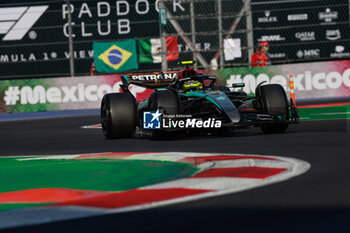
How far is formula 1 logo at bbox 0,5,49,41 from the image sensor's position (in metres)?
20.2

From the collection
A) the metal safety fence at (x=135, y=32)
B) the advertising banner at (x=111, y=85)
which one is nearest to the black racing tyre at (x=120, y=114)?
the advertising banner at (x=111, y=85)

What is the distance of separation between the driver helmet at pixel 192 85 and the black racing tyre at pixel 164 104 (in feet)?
1.89

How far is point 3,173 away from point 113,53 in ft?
42.2

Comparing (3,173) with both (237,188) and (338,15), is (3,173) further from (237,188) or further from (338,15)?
(338,15)

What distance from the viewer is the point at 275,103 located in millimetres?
10398

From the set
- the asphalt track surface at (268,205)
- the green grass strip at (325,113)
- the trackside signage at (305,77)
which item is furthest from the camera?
the trackside signage at (305,77)

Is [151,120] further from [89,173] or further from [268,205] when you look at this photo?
[268,205]

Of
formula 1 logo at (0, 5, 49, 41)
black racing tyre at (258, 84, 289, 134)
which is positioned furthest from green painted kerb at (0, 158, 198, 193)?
formula 1 logo at (0, 5, 49, 41)

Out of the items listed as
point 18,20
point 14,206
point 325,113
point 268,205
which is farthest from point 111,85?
point 268,205

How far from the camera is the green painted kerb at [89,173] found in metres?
6.24

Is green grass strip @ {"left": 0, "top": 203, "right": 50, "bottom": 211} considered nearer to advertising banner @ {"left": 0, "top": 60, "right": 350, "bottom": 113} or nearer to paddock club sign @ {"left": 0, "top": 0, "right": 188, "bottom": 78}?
advertising banner @ {"left": 0, "top": 60, "right": 350, "bottom": 113}

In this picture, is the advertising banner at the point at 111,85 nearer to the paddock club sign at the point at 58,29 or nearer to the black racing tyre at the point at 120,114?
the paddock club sign at the point at 58,29

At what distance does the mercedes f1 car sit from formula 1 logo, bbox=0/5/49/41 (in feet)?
31.8

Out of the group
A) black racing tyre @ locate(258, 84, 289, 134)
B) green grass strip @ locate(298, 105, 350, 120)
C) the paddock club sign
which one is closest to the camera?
black racing tyre @ locate(258, 84, 289, 134)
